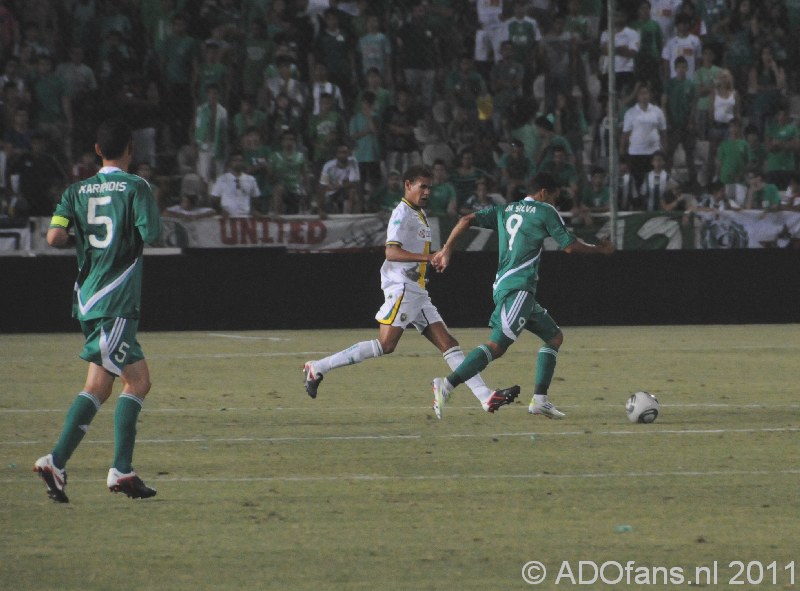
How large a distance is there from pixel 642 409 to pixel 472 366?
1.30 metres

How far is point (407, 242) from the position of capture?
11.5 metres

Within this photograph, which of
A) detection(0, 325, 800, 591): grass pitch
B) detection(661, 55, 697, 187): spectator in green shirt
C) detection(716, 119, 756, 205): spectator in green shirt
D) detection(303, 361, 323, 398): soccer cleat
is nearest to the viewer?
detection(0, 325, 800, 591): grass pitch

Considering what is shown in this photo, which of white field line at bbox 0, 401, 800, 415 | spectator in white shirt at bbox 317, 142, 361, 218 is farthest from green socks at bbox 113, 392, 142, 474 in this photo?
spectator in white shirt at bbox 317, 142, 361, 218

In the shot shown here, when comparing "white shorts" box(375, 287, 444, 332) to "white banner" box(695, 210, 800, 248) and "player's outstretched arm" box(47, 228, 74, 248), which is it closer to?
"player's outstretched arm" box(47, 228, 74, 248)

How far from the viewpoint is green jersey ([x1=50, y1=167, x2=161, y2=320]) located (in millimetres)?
7461

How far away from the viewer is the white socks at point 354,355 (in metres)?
11.7

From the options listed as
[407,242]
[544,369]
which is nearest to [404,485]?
[544,369]

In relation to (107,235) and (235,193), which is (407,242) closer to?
(107,235)

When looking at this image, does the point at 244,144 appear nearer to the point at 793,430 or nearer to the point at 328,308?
the point at 328,308

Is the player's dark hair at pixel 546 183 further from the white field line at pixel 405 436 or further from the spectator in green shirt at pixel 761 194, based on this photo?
the spectator in green shirt at pixel 761 194

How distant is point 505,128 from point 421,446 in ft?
41.7

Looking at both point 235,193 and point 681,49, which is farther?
point 681,49

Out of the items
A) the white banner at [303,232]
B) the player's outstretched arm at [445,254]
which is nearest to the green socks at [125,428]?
the player's outstretched arm at [445,254]

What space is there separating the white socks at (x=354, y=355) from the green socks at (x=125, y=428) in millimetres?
4293
